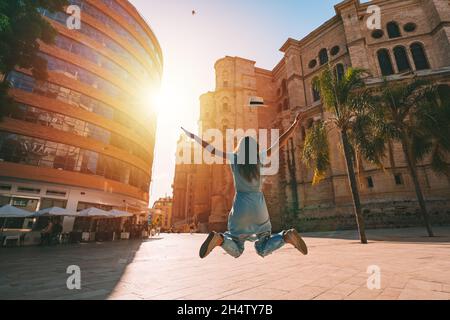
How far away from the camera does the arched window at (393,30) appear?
23422mm

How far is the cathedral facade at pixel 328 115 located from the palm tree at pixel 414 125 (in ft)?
6.47

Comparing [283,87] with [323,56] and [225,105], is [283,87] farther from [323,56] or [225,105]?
[225,105]

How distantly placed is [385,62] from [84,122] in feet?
97.5

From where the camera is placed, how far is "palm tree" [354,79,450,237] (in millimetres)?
11656

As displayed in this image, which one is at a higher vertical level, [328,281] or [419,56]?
[419,56]

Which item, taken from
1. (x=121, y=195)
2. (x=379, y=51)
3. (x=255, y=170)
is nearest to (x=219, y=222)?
(x=121, y=195)

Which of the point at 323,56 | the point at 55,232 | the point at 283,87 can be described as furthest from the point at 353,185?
the point at 283,87

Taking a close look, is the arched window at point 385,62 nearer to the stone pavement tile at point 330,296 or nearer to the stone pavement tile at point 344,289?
the stone pavement tile at point 344,289

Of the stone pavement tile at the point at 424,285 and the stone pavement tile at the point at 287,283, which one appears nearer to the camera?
the stone pavement tile at the point at 424,285

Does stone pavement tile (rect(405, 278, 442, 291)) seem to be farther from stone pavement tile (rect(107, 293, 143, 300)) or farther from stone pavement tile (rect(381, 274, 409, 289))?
stone pavement tile (rect(107, 293, 143, 300))

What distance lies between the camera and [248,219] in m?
3.14

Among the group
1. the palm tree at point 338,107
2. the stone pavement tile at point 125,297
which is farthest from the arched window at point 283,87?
the stone pavement tile at point 125,297
